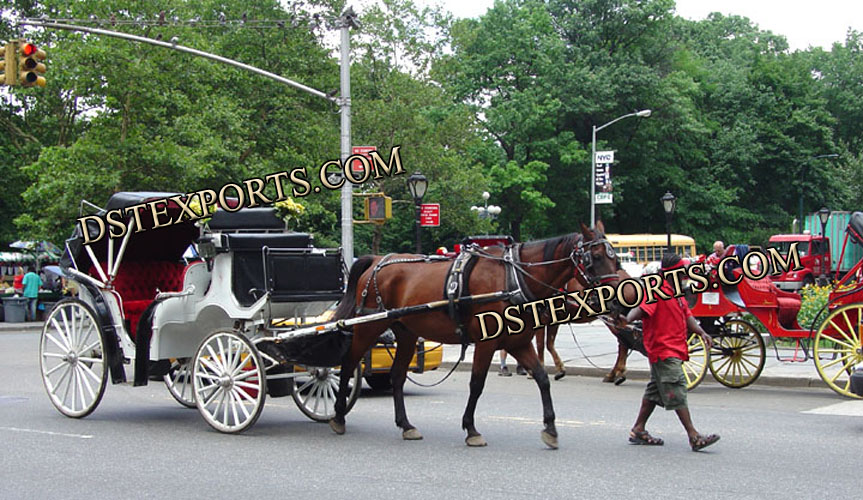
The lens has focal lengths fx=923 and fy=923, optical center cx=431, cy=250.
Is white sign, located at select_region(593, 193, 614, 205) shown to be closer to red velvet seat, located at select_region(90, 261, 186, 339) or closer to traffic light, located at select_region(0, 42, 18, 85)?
Result: traffic light, located at select_region(0, 42, 18, 85)

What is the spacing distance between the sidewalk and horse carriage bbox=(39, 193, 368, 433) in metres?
4.15

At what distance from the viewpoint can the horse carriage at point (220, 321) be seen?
969 cm

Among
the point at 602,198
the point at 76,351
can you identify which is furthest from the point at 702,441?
the point at 602,198

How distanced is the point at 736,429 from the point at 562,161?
1511 inches

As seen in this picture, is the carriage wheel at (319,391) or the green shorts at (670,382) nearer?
the green shorts at (670,382)

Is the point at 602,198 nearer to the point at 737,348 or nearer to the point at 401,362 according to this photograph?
the point at 737,348

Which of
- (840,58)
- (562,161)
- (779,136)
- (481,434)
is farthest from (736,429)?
(840,58)

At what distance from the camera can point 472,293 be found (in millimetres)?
9195

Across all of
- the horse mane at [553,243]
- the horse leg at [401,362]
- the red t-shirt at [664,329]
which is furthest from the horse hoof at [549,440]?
the horse mane at [553,243]

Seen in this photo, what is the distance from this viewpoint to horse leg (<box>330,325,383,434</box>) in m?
9.73

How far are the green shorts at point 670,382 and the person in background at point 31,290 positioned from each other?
1100 inches

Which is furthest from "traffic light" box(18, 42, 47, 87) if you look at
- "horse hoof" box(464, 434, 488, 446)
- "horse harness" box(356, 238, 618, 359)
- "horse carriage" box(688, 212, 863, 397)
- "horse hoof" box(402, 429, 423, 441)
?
"horse carriage" box(688, 212, 863, 397)

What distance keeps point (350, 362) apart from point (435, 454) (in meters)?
1.72

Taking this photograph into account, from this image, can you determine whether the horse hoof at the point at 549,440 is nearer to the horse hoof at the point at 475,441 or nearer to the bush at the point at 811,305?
the horse hoof at the point at 475,441
